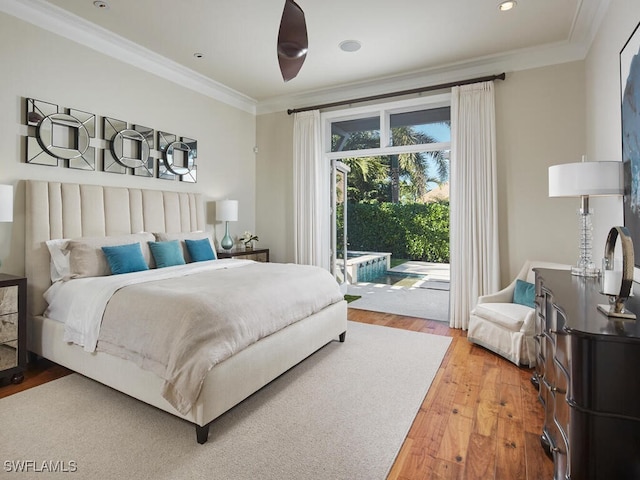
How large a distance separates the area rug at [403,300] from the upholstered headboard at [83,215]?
9.23 ft

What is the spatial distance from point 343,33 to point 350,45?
0.26 metres

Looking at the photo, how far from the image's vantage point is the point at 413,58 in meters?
4.08

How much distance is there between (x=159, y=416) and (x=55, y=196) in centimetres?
219

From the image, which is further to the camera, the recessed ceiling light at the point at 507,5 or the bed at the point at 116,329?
the recessed ceiling light at the point at 507,5

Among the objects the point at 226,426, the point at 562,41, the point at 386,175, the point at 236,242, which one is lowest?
the point at 226,426

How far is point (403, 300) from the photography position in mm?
5699

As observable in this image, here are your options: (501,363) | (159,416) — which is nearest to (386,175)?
(501,363)

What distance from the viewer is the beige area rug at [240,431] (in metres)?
1.81

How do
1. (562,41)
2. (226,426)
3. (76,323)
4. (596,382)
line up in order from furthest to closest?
(562,41) → (76,323) → (226,426) → (596,382)

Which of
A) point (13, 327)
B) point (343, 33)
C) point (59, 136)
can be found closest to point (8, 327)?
point (13, 327)

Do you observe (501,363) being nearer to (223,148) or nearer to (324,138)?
(324,138)

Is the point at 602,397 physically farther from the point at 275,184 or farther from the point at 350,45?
the point at 275,184

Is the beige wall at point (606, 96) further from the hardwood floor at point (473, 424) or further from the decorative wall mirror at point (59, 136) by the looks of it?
the decorative wall mirror at point (59, 136)

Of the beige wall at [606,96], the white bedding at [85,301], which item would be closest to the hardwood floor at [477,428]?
the beige wall at [606,96]
